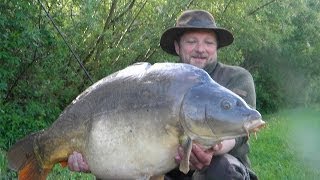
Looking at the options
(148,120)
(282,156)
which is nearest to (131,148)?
(148,120)

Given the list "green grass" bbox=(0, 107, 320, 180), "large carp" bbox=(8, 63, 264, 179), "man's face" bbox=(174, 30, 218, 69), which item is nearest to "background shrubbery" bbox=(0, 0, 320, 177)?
"green grass" bbox=(0, 107, 320, 180)

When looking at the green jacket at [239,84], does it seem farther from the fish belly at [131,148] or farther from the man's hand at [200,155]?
the fish belly at [131,148]

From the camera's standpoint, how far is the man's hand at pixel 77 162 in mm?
3330

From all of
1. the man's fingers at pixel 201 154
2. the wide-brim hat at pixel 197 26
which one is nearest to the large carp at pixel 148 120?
the man's fingers at pixel 201 154

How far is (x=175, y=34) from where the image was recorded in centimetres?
454

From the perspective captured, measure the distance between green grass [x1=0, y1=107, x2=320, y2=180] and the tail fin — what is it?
98.2 inches

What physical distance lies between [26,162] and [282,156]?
25.8 feet

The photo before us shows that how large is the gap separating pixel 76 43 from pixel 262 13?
6.51 metres

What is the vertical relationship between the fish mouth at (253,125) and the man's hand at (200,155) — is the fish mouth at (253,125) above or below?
above

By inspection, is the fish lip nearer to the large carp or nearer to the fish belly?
the large carp

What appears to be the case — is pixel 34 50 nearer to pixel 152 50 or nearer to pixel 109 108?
pixel 152 50

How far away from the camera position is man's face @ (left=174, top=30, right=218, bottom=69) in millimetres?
4332

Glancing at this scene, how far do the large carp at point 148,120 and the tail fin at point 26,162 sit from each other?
17cm

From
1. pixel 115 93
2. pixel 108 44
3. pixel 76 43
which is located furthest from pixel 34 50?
pixel 115 93
